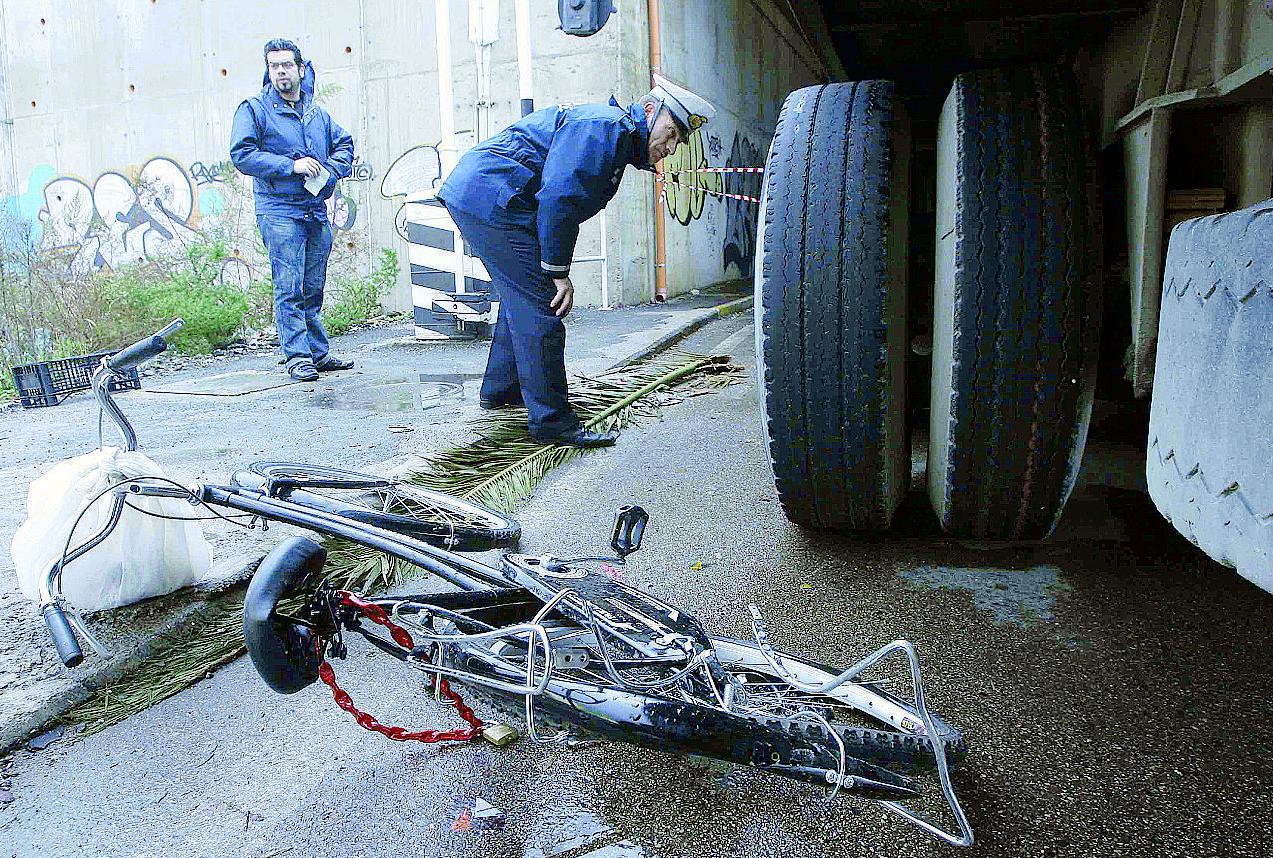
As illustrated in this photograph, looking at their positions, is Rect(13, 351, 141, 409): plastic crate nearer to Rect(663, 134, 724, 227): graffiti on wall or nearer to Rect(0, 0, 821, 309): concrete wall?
Rect(0, 0, 821, 309): concrete wall

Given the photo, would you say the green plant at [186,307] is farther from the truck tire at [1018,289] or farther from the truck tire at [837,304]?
the truck tire at [1018,289]

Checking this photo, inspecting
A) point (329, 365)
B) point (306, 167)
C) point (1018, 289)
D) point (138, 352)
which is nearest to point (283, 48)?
point (306, 167)

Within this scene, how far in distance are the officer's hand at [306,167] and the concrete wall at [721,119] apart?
5448mm

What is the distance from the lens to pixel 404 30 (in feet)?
35.2

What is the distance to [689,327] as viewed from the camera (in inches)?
323

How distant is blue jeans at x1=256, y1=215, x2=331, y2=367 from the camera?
20.0ft

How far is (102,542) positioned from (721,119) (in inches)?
488

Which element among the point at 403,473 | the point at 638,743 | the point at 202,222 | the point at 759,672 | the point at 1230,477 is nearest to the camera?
the point at 1230,477

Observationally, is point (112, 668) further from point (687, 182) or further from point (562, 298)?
point (687, 182)

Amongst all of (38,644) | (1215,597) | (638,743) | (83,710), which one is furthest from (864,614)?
(38,644)

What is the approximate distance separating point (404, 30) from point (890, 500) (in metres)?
10.1

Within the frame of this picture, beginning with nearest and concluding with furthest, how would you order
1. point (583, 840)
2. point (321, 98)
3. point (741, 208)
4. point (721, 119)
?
point (583, 840) → point (321, 98) → point (721, 119) → point (741, 208)

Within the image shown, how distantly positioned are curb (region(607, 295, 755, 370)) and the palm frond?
107mm

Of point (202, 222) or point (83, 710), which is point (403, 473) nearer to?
point (83, 710)
